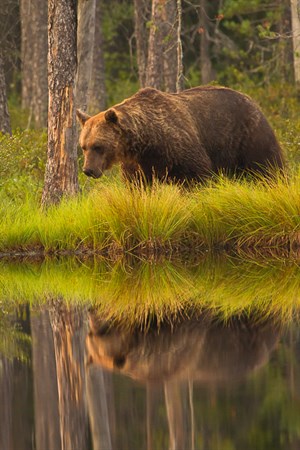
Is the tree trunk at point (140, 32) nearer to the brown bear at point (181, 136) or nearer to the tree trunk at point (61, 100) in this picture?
the tree trunk at point (61, 100)

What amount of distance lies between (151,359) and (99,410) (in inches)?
53.4

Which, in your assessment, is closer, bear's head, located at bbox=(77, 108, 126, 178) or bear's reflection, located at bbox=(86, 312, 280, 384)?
bear's reflection, located at bbox=(86, 312, 280, 384)

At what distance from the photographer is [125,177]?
1421 centimetres

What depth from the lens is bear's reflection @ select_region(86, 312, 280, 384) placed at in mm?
7133

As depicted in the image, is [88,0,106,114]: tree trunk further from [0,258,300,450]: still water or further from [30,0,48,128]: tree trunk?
[0,258,300,450]: still water

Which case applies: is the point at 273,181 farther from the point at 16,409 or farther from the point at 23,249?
the point at 16,409

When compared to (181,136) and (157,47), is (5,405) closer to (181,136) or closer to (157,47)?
(181,136)

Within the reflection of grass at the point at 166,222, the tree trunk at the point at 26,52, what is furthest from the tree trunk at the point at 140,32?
the reflection of grass at the point at 166,222

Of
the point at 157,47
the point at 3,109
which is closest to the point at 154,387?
the point at 3,109

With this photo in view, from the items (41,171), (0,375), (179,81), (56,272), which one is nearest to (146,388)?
(0,375)

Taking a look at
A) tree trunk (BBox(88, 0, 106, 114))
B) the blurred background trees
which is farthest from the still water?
tree trunk (BBox(88, 0, 106, 114))

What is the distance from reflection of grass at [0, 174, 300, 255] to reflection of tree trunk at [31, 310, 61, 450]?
426 centimetres

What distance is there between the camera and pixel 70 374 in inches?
283

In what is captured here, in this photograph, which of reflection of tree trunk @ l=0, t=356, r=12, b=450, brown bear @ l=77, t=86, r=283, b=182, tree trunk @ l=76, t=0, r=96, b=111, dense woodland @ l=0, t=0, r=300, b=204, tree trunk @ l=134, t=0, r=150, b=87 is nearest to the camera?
reflection of tree trunk @ l=0, t=356, r=12, b=450
